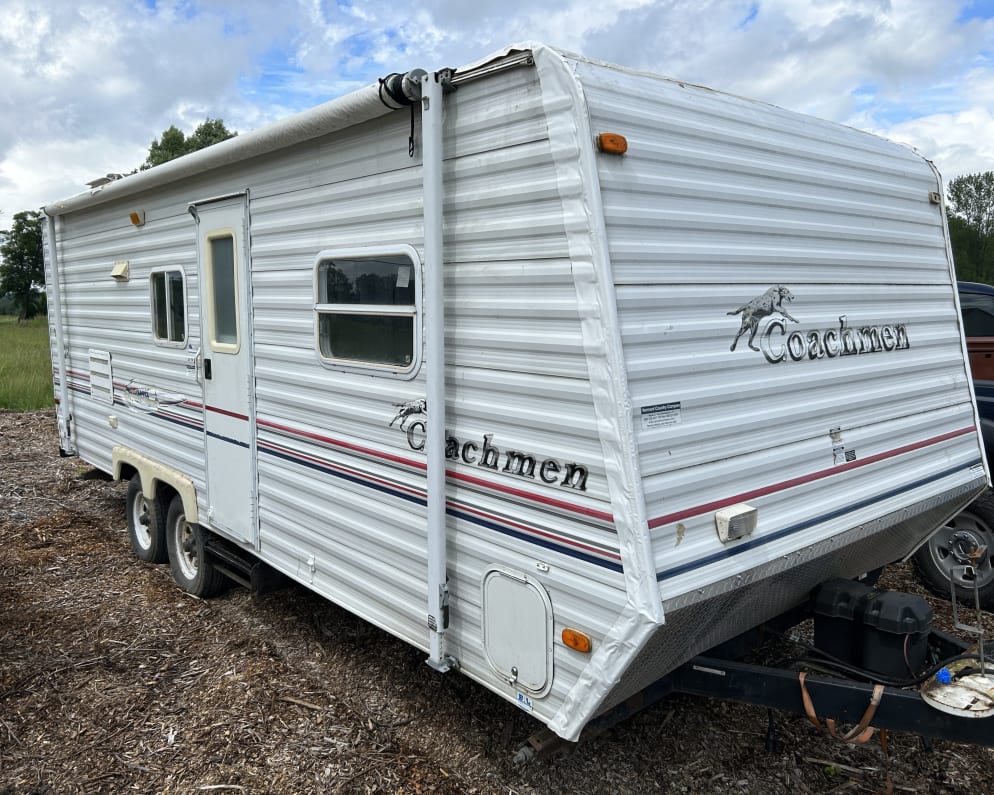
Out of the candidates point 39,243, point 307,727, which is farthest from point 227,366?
point 39,243

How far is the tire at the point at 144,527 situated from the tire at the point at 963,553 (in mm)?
5333

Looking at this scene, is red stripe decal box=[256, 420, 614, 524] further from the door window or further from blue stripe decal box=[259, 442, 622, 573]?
the door window

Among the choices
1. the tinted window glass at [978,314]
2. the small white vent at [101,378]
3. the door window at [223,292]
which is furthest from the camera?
the small white vent at [101,378]

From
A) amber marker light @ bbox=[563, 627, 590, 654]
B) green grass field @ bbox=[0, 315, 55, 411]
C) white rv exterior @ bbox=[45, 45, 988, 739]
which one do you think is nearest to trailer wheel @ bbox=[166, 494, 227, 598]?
white rv exterior @ bbox=[45, 45, 988, 739]

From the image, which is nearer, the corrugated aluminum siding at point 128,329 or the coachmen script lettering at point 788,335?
the coachmen script lettering at point 788,335

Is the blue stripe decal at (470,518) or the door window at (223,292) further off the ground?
the door window at (223,292)

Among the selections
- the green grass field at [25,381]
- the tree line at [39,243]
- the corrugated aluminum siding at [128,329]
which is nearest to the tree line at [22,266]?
the tree line at [39,243]

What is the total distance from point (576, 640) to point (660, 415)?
2.61 ft

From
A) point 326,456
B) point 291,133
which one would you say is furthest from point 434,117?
point 326,456

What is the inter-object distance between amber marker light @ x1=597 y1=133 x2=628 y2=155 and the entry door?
2.46 metres

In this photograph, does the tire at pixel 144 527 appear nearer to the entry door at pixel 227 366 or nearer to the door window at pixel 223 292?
the entry door at pixel 227 366

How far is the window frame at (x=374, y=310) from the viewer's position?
312 cm

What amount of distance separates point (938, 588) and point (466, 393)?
413cm

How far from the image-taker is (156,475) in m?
5.54
